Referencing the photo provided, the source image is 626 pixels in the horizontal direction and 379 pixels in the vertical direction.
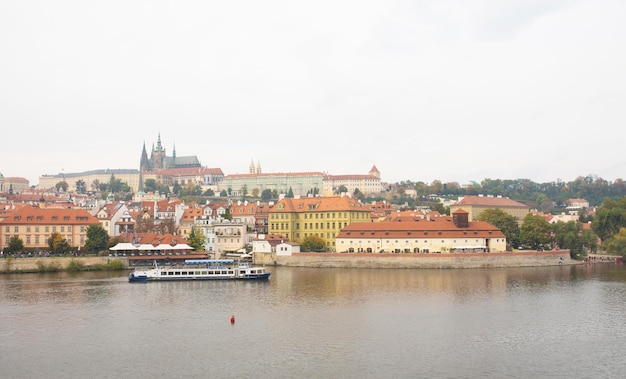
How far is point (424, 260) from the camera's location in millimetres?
72062

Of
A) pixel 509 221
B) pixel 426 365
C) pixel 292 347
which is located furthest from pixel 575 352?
pixel 509 221

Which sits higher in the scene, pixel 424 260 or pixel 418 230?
pixel 418 230

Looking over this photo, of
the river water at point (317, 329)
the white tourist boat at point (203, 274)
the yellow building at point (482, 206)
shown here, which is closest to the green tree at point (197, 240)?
the white tourist boat at point (203, 274)

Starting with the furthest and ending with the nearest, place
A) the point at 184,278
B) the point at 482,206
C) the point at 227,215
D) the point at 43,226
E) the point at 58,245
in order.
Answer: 1. the point at 482,206
2. the point at 227,215
3. the point at 43,226
4. the point at 58,245
5. the point at 184,278

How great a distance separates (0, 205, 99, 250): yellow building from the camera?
77562 mm

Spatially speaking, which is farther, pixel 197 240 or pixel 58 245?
pixel 197 240

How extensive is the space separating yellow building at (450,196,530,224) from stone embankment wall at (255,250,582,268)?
134ft

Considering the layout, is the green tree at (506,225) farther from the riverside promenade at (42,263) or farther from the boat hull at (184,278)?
the riverside promenade at (42,263)

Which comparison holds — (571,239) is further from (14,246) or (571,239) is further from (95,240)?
(14,246)

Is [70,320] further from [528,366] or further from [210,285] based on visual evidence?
[528,366]

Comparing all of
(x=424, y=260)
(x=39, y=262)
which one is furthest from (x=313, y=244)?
(x=39, y=262)

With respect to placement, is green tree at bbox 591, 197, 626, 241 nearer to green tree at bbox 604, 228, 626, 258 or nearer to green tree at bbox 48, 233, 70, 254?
green tree at bbox 604, 228, 626, 258

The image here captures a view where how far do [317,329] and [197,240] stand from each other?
50162 millimetres

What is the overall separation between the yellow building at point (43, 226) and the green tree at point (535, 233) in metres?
51.4
